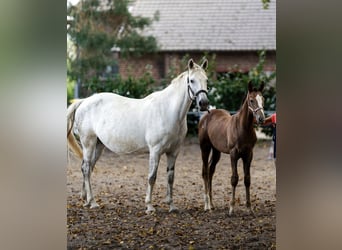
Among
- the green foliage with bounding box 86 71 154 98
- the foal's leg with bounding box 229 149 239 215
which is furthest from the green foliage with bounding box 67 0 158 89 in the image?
the foal's leg with bounding box 229 149 239 215

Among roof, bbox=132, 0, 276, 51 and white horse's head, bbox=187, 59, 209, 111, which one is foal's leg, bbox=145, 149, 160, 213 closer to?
white horse's head, bbox=187, 59, 209, 111

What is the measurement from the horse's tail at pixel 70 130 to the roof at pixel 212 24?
620cm

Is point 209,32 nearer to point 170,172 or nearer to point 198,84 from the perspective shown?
point 170,172

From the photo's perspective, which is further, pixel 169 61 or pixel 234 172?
pixel 169 61

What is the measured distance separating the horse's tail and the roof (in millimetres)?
6196

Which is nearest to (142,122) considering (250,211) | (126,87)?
(250,211)

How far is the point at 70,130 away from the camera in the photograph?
459 centimetres

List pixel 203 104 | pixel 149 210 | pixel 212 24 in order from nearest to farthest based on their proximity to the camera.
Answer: pixel 203 104, pixel 149 210, pixel 212 24

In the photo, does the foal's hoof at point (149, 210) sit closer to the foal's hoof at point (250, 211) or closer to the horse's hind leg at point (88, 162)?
the horse's hind leg at point (88, 162)

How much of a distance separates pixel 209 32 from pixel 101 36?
2.25 meters

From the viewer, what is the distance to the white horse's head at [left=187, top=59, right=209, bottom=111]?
4008mm

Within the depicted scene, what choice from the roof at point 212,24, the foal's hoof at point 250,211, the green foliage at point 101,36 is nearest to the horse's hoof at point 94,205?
the foal's hoof at point 250,211
